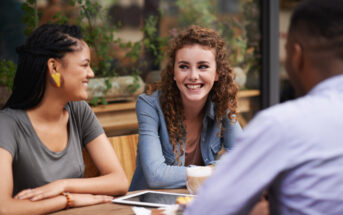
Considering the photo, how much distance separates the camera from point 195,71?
256cm

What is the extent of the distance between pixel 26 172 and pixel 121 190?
0.43m

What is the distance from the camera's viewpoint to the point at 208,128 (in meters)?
2.67

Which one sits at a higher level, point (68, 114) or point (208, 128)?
point (68, 114)

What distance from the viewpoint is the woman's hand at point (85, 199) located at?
1802 mm

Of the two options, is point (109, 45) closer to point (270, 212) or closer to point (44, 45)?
point (44, 45)

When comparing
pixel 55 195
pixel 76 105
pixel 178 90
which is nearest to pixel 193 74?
pixel 178 90

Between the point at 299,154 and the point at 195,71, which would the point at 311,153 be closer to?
the point at 299,154

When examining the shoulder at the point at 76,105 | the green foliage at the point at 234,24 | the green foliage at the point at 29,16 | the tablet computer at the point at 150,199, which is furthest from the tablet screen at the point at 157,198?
the green foliage at the point at 234,24

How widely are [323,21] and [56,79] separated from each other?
1.32 meters

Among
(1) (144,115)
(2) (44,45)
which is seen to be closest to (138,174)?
(1) (144,115)

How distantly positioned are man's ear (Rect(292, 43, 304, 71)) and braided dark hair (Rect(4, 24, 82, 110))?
123cm

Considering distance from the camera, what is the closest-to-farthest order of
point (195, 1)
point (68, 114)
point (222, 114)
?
point (68, 114)
point (222, 114)
point (195, 1)

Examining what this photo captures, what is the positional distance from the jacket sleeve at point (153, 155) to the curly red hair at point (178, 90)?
97mm

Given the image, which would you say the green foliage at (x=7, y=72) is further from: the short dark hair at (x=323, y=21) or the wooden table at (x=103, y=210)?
the short dark hair at (x=323, y=21)
